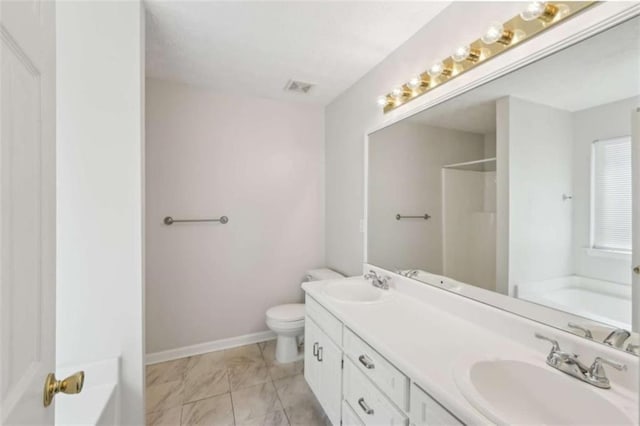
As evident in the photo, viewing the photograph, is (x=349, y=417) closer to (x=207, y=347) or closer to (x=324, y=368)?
(x=324, y=368)

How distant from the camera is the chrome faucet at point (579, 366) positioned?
2.58 feet

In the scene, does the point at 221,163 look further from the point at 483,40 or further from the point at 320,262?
the point at 483,40

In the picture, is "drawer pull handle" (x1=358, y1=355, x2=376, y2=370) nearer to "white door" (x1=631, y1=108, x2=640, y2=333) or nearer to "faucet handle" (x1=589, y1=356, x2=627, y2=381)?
"faucet handle" (x1=589, y1=356, x2=627, y2=381)

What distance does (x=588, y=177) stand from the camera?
0.93m

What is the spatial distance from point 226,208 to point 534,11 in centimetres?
232

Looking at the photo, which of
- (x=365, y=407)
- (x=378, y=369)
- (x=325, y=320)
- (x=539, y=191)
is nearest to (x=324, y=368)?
(x=325, y=320)

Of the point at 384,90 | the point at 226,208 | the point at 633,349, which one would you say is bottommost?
the point at 633,349

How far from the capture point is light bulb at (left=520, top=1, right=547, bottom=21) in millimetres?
980

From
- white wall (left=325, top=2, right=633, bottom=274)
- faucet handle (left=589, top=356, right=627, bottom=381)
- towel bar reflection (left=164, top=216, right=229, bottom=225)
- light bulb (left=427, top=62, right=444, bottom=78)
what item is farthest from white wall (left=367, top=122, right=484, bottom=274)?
towel bar reflection (left=164, top=216, right=229, bottom=225)

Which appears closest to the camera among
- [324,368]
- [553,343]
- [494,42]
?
[553,343]

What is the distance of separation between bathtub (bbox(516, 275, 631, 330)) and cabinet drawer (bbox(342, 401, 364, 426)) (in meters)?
0.88

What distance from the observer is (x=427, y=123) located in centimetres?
159

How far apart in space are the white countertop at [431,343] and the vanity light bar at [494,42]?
3.61ft

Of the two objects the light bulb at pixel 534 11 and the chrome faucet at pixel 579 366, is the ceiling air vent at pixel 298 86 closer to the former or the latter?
the light bulb at pixel 534 11
